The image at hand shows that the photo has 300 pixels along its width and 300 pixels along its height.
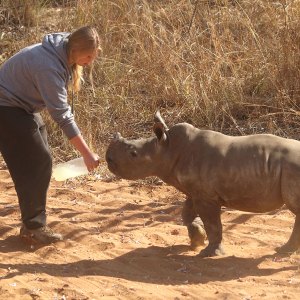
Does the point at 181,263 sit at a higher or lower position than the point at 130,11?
lower

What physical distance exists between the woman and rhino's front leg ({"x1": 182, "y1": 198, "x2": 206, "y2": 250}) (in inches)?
35.6

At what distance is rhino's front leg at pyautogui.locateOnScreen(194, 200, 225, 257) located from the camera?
5.82 meters

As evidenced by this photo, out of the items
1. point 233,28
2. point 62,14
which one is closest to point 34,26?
point 62,14

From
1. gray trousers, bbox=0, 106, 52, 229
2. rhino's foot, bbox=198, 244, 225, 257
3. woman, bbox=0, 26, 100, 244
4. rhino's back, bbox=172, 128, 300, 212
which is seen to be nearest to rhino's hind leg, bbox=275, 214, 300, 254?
rhino's back, bbox=172, 128, 300, 212

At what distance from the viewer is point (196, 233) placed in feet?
20.0

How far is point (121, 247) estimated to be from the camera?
20.6ft

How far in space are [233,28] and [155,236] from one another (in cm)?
452

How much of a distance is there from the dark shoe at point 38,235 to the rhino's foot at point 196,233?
1.11 metres

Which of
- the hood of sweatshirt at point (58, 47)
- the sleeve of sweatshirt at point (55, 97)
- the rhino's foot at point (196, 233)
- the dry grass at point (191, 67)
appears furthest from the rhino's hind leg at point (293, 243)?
the dry grass at point (191, 67)

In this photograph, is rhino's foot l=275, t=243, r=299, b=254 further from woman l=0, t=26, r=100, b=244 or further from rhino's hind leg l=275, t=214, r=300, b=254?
woman l=0, t=26, r=100, b=244

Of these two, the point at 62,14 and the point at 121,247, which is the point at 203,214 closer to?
the point at 121,247

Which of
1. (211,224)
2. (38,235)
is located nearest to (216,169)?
(211,224)

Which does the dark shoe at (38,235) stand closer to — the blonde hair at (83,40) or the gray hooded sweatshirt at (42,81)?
the gray hooded sweatshirt at (42,81)

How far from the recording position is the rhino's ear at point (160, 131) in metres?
5.89
